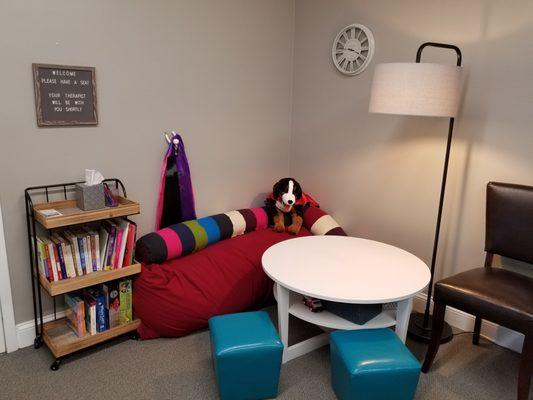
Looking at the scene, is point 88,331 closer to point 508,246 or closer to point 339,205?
point 339,205

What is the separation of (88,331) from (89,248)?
0.48m

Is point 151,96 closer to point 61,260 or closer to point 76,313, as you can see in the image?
point 61,260

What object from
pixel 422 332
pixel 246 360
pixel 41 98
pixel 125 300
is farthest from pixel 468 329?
pixel 41 98

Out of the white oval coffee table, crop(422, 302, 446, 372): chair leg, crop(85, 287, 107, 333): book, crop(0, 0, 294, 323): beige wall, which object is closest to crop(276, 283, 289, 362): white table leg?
the white oval coffee table

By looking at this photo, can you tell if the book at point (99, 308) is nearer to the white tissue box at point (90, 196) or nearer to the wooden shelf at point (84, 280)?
the wooden shelf at point (84, 280)

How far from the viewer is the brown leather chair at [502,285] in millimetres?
1776

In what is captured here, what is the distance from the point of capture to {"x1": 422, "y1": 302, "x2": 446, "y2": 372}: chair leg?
2.03 meters

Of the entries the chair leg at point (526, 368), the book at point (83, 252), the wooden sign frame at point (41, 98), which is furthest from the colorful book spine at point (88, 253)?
the chair leg at point (526, 368)

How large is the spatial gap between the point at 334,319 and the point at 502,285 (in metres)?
0.82

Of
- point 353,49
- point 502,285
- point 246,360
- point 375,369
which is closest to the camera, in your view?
point 375,369

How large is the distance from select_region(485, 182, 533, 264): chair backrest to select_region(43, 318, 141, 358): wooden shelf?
6.66 feet

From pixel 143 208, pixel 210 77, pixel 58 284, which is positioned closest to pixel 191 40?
pixel 210 77

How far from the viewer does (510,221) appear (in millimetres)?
2135

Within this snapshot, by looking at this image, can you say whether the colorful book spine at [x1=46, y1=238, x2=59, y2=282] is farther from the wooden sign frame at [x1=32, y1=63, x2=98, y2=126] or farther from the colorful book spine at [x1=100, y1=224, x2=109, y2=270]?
the wooden sign frame at [x1=32, y1=63, x2=98, y2=126]
